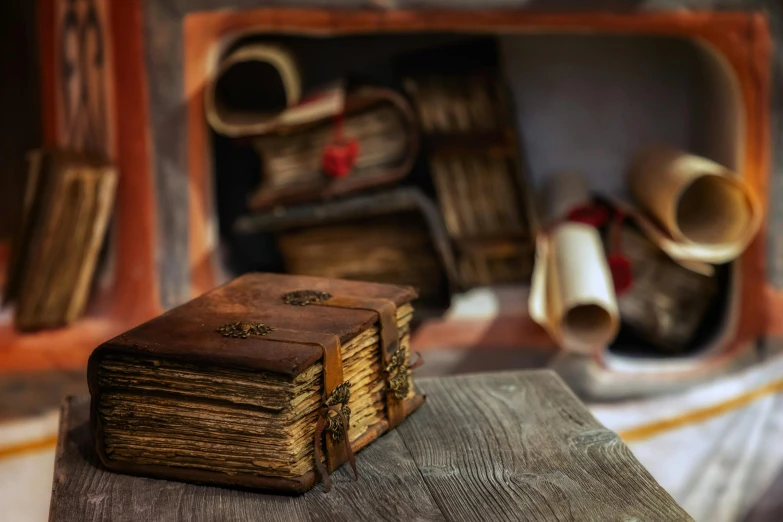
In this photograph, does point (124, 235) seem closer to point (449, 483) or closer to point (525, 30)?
point (525, 30)

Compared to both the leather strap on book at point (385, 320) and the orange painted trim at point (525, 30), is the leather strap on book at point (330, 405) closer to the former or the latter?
the leather strap on book at point (385, 320)

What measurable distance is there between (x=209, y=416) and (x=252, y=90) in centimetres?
187

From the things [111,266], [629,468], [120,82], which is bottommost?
[111,266]

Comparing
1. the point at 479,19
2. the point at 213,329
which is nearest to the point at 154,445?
the point at 213,329

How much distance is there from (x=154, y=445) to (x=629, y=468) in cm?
69

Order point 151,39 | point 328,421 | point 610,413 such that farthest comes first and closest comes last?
point 610,413 → point 151,39 → point 328,421

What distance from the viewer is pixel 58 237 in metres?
2.75

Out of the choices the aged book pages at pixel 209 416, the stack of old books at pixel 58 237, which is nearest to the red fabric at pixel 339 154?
the stack of old books at pixel 58 237

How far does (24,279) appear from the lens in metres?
2.76

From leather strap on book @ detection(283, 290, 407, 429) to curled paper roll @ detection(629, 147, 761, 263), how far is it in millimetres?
1417

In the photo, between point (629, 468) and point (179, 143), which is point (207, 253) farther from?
point (629, 468)

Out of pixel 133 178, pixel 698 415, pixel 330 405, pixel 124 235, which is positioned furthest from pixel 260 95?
pixel 330 405

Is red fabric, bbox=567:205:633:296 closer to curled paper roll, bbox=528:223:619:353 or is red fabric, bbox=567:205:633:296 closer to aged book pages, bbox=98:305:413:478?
curled paper roll, bbox=528:223:619:353

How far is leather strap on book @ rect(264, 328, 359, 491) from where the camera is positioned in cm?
138
